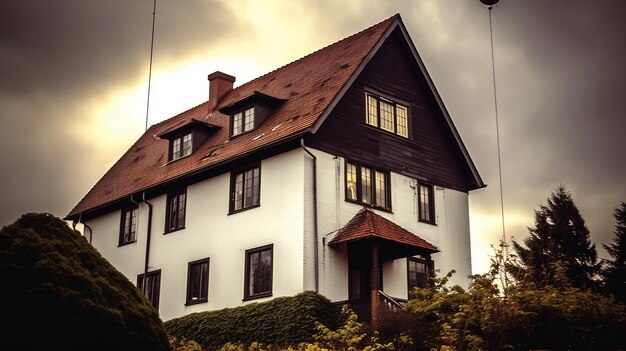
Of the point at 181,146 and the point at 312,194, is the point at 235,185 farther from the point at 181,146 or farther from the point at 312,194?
the point at 181,146

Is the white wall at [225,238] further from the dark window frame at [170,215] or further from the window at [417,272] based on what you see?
the window at [417,272]

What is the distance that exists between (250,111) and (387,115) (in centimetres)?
527

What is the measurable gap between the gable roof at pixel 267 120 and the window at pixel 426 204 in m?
2.70

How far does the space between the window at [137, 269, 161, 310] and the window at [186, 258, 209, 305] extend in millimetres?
2144

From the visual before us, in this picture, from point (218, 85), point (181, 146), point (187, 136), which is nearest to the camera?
point (187, 136)

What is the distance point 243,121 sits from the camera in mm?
32781

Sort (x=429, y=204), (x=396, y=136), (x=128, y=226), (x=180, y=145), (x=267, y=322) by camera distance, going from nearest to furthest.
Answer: (x=267, y=322), (x=396, y=136), (x=429, y=204), (x=180, y=145), (x=128, y=226)

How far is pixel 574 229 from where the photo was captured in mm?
47000

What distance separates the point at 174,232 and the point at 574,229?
2416 cm

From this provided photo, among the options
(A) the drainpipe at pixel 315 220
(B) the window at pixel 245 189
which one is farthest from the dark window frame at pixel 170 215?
(A) the drainpipe at pixel 315 220

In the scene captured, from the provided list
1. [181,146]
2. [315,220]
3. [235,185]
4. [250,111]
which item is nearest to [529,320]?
[315,220]

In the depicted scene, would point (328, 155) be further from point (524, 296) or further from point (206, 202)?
point (524, 296)

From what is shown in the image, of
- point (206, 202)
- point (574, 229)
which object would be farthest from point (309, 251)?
point (574, 229)

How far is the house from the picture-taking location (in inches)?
1126
